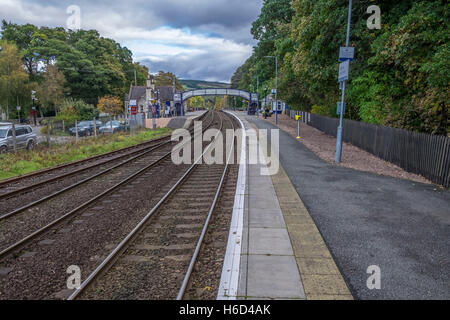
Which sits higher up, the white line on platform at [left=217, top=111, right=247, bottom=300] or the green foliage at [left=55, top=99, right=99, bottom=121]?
the green foliage at [left=55, top=99, right=99, bottom=121]

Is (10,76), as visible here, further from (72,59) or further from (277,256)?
(277,256)

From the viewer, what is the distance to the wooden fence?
10516 mm

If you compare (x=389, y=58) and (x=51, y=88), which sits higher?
(x=51, y=88)

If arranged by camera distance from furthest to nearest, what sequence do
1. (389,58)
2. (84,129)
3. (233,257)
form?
(84,129) → (389,58) → (233,257)

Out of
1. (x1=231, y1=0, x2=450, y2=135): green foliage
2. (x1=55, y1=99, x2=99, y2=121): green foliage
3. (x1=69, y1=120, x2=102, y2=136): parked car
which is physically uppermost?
(x1=231, y1=0, x2=450, y2=135): green foliage

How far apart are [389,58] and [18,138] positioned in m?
20.9

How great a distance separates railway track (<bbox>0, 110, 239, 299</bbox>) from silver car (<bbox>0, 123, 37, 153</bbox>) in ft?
36.6

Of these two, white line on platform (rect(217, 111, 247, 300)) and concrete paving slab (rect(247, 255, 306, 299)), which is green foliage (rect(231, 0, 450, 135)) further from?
concrete paving slab (rect(247, 255, 306, 299))

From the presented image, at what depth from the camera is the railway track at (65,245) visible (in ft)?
16.1

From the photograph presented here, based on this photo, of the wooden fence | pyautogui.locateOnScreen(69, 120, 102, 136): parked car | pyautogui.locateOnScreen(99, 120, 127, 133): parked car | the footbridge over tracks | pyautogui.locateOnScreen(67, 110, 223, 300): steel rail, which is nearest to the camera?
pyautogui.locateOnScreen(67, 110, 223, 300): steel rail

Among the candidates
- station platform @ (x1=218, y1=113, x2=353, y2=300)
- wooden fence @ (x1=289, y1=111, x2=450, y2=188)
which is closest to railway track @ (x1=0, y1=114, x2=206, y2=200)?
station platform @ (x1=218, y1=113, x2=353, y2=300)

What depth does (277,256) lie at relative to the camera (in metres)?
5.60

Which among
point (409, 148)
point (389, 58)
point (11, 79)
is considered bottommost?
point (409, 148)

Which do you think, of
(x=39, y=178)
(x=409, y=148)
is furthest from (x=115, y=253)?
(x=409, y=148)
